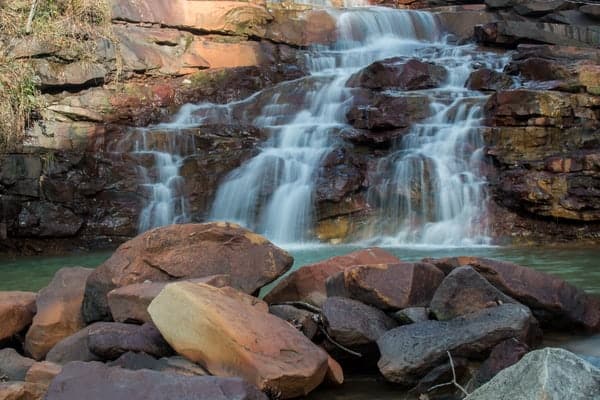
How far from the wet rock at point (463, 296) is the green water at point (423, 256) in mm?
3099

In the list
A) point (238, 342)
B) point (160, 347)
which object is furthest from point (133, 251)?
point (238, 342)

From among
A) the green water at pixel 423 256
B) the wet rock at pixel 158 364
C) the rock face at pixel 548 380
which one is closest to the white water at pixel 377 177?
the green water at pixel 423 256

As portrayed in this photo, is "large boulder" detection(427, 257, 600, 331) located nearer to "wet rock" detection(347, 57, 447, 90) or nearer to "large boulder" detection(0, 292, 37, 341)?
"large boulder" detection(0, 292, 37, 341)

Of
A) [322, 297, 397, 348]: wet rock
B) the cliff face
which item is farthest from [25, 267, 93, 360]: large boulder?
the cliff face

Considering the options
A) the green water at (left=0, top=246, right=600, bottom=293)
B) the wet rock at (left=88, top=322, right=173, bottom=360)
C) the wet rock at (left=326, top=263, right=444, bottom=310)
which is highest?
the wet rock at (left=326, top=263, right=444, bottom=310)

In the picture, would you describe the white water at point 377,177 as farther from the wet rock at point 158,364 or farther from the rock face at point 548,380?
the rock face at point 548,380

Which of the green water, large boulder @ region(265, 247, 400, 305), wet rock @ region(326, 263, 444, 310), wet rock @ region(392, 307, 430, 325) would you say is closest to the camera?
wet rock @ region(392, 307, 430, 325)

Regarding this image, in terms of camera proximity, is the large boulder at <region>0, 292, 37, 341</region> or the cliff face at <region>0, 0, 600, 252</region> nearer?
the large boulder at <region>0, 292, 37, 341</region>

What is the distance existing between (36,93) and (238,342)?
12.5 meters

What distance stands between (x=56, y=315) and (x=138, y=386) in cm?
197

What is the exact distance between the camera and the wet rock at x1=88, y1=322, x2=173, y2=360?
4.09 m

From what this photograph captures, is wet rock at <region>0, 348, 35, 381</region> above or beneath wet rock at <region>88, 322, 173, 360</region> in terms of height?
beneath

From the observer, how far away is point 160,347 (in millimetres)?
4098

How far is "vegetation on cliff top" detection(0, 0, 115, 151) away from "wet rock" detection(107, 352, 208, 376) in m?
10.5
